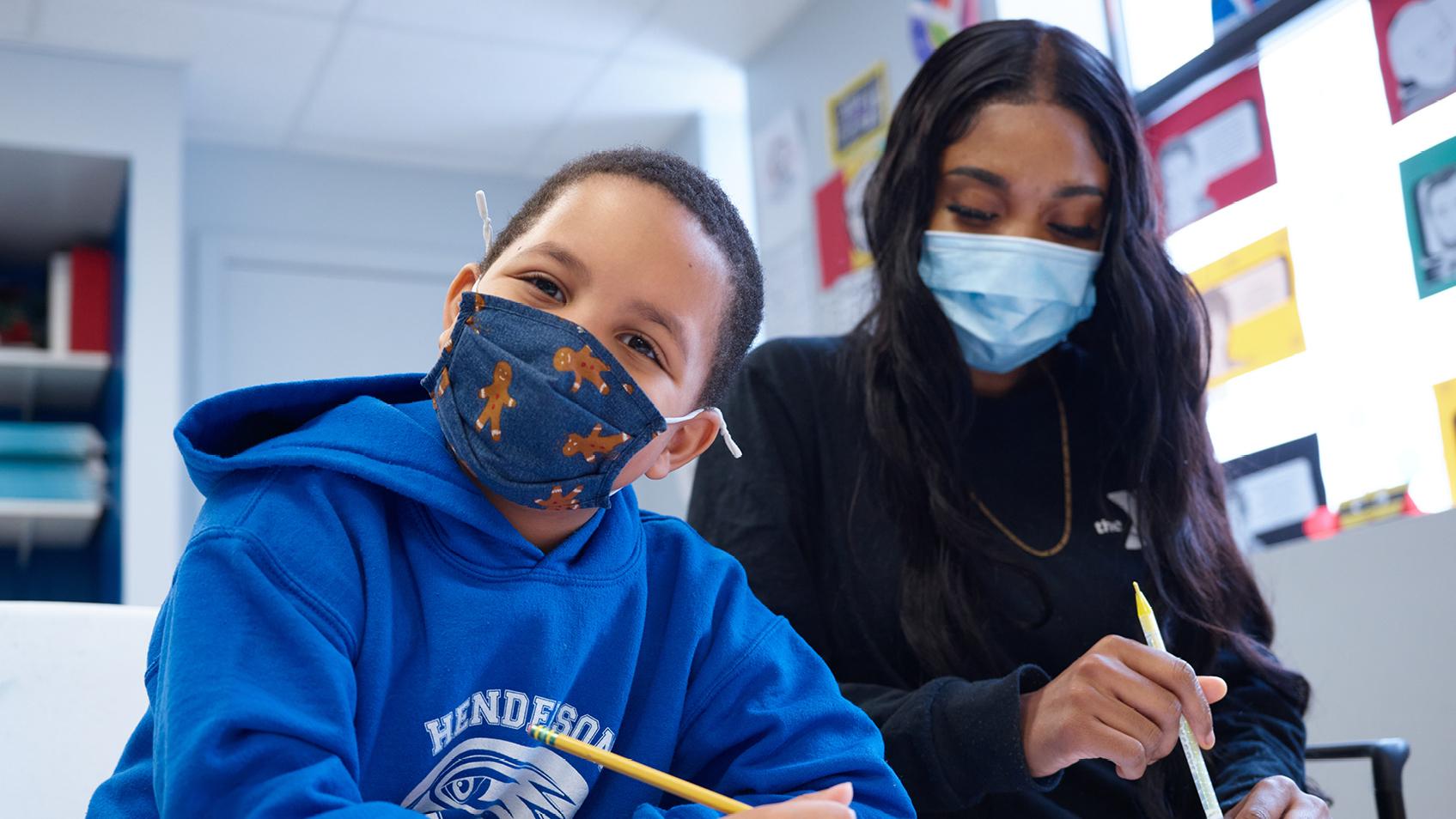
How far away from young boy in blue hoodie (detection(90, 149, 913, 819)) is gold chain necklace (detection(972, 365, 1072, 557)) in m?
0.45

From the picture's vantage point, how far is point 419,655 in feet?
2.76

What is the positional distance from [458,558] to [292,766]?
203 mm

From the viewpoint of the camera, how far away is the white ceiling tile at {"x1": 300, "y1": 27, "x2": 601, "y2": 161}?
13.2 feet

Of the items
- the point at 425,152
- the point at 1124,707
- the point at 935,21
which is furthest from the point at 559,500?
the point at 425,152

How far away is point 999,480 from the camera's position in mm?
1460

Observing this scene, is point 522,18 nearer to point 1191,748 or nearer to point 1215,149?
point 1215,149

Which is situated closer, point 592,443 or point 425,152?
point 592,443

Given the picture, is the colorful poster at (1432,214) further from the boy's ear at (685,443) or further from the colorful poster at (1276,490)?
the boy's ear at (685,443)

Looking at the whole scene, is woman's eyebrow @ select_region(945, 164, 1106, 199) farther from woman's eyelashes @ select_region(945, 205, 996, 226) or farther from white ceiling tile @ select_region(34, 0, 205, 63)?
white ceiling tile @ select_region(34, 0, 205, 63)

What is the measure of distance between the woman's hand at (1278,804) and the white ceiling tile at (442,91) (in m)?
3.35

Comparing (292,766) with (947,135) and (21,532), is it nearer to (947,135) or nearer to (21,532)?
(947,135)

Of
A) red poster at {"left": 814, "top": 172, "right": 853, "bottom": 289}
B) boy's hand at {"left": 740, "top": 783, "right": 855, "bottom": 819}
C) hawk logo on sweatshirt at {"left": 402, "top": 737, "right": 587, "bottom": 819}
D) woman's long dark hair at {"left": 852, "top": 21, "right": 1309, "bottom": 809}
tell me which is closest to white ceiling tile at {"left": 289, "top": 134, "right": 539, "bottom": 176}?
red poster at {"left": 814, "top": 172, "right": 853, "bottom": 289}

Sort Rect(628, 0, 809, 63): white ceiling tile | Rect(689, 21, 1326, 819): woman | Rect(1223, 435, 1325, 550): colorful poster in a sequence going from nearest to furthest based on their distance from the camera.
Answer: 1. Rect(689, 21, 1326, 819): woman
2. Rect(1223, 435, 1325, 550): colorful poster
3. Rect(628, 0, 809, 63): white ceiling tile

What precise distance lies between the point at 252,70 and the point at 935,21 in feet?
6.73
